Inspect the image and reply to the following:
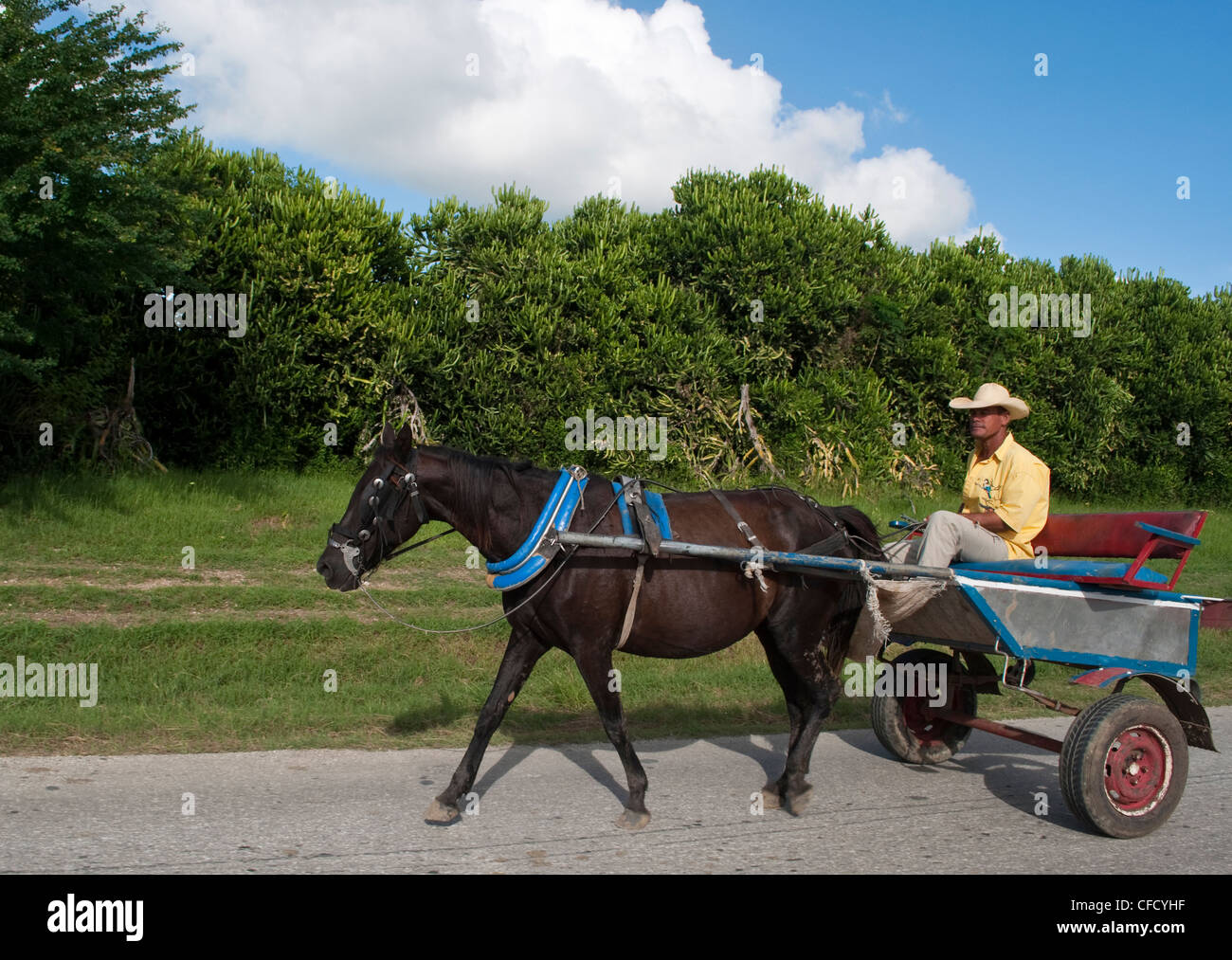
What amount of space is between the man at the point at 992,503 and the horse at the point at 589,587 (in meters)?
0.80

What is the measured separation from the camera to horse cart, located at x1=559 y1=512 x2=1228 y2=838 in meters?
5.37

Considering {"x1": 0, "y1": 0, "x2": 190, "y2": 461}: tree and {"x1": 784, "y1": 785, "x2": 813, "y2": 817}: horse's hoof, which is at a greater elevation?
{"x1": 0, "y1": 0, "x2": 190, "y2": 461}: tree

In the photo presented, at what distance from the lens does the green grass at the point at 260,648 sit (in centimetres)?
713

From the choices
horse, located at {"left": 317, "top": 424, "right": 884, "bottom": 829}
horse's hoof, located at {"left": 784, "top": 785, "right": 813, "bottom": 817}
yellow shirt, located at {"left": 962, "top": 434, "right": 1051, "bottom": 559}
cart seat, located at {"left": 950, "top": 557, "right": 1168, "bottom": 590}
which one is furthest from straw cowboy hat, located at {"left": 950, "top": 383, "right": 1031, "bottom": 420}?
horse's hoof, located at {"left": 784, "top": 785, "right": 813, "bottom": 817}

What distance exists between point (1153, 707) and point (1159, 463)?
18023 mm

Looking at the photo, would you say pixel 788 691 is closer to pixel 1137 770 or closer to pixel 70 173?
pixel 1137 770

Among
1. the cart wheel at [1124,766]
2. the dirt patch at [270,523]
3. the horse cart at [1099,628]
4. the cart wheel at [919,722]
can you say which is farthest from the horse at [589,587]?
the dirt patch at [270,523]

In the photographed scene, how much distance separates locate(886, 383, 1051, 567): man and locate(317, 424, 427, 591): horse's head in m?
3.01

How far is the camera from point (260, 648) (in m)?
8.79

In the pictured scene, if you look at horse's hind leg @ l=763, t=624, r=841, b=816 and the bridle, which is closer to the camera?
the bridle

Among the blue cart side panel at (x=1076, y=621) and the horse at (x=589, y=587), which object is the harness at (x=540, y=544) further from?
the blue cart side panel at (x=1076, y=621)

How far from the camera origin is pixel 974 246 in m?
20.5

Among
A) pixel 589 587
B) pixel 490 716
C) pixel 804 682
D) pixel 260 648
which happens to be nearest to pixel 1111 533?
pixel 804 682

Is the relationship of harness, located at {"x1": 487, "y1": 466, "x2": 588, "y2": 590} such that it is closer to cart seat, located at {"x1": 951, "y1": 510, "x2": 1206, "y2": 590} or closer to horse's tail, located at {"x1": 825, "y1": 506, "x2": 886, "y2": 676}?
horse's tail, located at {"x1": 825, "y1": 506, "x2": 886, "y2": 676}
